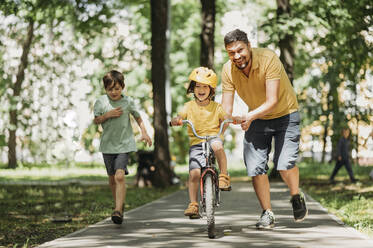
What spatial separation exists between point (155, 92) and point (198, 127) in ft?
29.9

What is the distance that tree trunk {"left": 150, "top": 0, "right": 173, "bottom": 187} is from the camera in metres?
16.5

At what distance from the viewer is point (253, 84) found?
721 cm

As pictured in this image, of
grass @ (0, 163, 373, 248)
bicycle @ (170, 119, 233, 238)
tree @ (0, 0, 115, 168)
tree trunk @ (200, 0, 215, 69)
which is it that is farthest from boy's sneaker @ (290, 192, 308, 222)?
tree trunk @ (200, 0, 215, 69)

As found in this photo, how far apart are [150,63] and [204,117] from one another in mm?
24485

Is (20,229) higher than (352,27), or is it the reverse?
(352,27)

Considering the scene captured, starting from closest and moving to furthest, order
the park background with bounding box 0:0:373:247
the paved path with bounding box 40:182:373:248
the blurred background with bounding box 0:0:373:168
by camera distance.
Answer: the paved path with bounding box 40:182:373:248, the park background with bounding box 0:0:373:247, the blurred background with bounding box 0:0:373:168

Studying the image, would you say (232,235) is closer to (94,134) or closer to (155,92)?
(155,92)

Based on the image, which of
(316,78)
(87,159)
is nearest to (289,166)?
(316,78)

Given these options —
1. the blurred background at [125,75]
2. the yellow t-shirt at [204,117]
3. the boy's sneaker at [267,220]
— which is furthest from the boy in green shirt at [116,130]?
the blurred background at [125,75]

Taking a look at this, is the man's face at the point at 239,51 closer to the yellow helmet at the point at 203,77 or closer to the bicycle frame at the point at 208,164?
the yellow helmet at the point at 203,77

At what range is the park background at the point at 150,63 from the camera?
17.5 metres

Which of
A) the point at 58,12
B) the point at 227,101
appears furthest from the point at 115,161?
the point at 58,12

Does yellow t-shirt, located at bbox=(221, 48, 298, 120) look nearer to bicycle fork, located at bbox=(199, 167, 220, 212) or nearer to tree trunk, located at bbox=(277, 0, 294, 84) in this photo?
bicycle fork, located at bbox=(199, 167, 220, 212)

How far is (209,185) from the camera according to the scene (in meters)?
7.07
